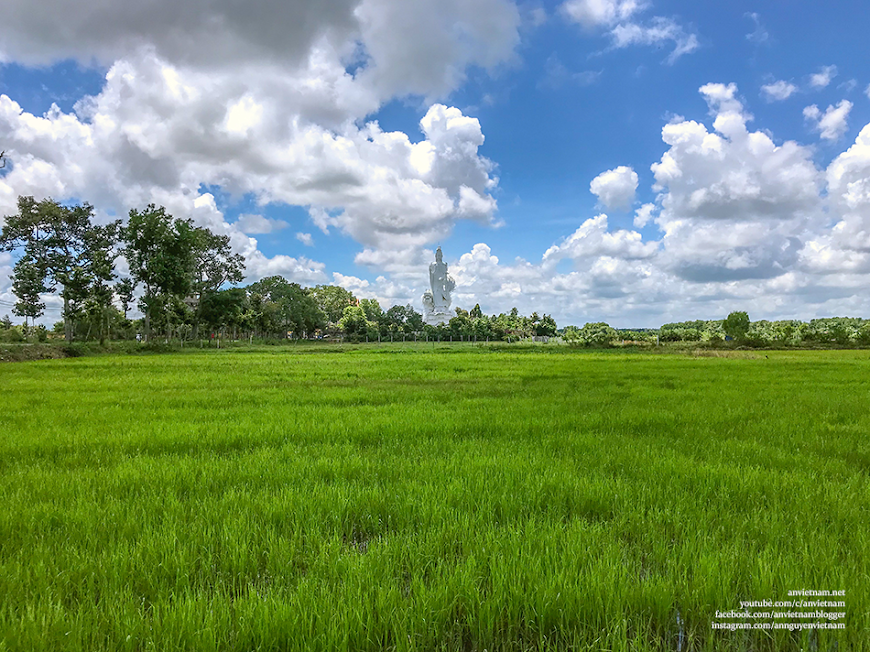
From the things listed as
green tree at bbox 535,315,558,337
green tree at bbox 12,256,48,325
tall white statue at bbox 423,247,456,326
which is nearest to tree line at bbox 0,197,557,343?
green tree at bbox 12,256,48,325

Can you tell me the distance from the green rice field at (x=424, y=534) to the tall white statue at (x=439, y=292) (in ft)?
257

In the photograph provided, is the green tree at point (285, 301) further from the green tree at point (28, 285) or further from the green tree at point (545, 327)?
the green tree at point (545, 327)

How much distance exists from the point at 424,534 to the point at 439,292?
83.6 m

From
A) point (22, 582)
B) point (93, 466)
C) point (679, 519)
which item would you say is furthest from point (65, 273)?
point (679, 519)

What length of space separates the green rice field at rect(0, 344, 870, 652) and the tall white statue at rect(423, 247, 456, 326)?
78.4 meters

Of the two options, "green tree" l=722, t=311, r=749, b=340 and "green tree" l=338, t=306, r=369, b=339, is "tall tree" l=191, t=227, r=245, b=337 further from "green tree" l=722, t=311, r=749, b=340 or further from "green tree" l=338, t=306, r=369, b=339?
"green tree" l=722, t=311, r=749, b=340

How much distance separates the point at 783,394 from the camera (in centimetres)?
1273

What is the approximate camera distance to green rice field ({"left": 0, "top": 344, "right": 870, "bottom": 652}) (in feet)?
7.98

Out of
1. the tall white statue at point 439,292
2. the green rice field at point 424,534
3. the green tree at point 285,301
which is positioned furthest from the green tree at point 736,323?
the green rice field at point 424,534

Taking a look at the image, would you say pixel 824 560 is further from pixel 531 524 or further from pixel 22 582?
pixel 22 582

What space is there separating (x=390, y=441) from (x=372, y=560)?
12.9ft

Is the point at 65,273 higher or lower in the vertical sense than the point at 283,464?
higher

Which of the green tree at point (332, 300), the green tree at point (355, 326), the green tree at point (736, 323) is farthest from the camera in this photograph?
the green tree at point (332, 300)

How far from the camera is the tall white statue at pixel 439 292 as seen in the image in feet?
283
